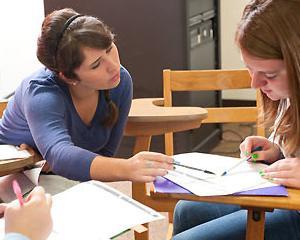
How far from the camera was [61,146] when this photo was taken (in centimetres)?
130

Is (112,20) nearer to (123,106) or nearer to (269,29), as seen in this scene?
(123,106)

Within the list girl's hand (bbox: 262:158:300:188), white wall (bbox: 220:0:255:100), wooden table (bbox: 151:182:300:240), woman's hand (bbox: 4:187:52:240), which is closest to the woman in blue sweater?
wooden table (bbox: 151:182:300:240)

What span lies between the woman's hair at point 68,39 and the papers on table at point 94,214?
42 centimetres

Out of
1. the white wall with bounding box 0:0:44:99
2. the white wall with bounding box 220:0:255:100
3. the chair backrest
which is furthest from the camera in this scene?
the white wall with bounding box 220:0:255:100

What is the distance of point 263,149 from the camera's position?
1338mm

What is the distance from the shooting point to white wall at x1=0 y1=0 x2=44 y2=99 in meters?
3.52

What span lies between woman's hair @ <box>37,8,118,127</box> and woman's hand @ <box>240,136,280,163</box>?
45cm

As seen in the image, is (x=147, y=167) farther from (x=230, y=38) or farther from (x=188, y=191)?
(x=230, y=38)

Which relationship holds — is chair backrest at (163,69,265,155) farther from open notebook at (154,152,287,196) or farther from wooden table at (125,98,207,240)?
open notebook at (154,152,287,196)

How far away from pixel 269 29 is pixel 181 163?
Answer: 0.38 metres

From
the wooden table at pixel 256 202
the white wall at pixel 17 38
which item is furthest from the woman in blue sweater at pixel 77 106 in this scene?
the white wall at pixel 17 38

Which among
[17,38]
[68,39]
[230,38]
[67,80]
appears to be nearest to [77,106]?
[67,80]

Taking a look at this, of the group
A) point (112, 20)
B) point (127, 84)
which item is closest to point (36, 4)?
point (112, 20)

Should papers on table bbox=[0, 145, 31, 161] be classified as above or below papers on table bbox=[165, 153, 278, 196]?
above
